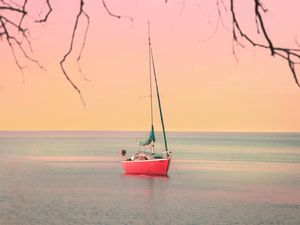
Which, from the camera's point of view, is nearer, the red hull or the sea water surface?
the sea water surface

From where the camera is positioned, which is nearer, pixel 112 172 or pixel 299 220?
pixel 299 220

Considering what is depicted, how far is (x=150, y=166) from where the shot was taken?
213 ft

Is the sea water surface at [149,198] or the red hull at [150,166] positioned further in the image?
the red hull at [150,166]

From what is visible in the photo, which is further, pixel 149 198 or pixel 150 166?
pixel 150 166

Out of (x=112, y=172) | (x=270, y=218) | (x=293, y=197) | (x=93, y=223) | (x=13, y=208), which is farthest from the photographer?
(x=112, y=172)

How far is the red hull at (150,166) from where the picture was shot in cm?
6462

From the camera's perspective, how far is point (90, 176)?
76.2m

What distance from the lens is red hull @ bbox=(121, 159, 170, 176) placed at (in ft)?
212

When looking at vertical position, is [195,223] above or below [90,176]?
above

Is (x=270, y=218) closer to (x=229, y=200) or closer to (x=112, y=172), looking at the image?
(x=229, y=200)

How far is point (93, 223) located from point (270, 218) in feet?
40.1

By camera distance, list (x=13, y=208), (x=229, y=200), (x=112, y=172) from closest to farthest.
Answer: (x=13, y=208) < (x=229, y=200) < (x=112, y=172)

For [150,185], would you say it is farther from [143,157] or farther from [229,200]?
[229,200]

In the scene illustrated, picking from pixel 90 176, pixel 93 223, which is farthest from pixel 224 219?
pixel 90 176
